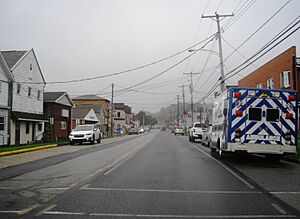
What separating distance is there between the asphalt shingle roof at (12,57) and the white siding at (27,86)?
400 mm

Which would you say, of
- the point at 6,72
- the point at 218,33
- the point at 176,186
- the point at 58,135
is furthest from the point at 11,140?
the point at 176,186

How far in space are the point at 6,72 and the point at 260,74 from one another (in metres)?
26.5

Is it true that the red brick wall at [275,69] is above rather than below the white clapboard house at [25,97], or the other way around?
above

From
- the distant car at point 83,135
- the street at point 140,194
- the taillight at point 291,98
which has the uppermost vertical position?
the taillight at point 291,98

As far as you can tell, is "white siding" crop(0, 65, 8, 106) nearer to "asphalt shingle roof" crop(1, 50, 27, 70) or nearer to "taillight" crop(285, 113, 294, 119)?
"asphalt shingle roof" crop(1, 50, 27, 70)

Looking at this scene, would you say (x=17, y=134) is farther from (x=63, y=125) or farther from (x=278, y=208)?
(x=278, y=208)

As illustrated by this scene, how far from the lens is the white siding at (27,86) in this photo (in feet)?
102

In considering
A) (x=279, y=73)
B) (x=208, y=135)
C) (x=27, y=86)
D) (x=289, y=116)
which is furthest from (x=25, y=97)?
(x=289, y=116)

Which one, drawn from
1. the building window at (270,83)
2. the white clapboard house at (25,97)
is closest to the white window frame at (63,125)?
the white clapboard house at (25,97)

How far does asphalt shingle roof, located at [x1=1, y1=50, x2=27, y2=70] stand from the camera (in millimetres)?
31092

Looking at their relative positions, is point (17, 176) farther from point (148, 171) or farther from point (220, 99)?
point (220, 99)

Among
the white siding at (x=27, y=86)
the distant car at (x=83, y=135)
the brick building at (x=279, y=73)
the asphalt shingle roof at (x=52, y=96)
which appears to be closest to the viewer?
the brick building at (x=279, y=73)

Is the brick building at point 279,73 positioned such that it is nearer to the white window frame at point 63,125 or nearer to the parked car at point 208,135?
the parked car at point 208,135

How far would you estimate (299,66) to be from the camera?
30.5 metres
